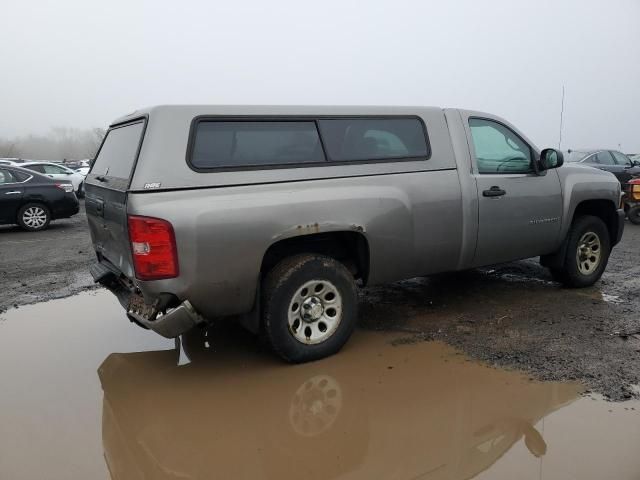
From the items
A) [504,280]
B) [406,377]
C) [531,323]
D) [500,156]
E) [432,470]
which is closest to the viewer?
[432,470]

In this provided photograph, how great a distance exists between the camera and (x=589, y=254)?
5.76 metres

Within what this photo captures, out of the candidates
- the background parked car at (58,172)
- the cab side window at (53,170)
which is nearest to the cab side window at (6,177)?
the background parked car at (58,172)

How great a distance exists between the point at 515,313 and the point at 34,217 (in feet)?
34.8

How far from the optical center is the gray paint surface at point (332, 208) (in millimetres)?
3373

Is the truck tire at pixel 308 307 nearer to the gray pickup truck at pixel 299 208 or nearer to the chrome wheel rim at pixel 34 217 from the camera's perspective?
the gray pickup truck at pixel 299 208

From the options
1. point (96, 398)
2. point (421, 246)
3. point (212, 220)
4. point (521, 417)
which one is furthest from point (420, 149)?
point (96, 398)

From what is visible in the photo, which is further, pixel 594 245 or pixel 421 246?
pixel 594 245

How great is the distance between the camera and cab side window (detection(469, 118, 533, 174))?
4.82 m

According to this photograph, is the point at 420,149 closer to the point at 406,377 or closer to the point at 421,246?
the point at 421,246

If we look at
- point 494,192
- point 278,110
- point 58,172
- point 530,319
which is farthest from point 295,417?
point 58,172

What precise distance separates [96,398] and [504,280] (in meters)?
4.70

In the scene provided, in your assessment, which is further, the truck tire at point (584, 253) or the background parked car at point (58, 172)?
the background parked car at point (58, 172)

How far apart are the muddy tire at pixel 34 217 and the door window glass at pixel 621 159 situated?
47.9 ft

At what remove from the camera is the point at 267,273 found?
3830 mm
